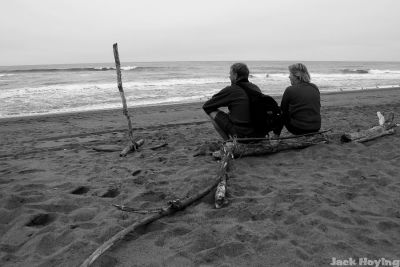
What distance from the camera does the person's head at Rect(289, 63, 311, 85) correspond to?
5.30 metres

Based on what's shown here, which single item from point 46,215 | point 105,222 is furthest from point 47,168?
point 105,222

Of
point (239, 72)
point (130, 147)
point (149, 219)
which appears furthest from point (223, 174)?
point (130, 147)

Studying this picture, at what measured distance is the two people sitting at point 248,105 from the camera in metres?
4.99

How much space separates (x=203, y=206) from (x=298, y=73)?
295cm

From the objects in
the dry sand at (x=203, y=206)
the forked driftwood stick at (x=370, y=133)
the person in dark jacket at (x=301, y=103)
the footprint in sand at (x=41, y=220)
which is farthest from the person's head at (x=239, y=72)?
the footprint in sand at (x=41, y=220)

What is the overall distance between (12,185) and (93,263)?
2.54 m

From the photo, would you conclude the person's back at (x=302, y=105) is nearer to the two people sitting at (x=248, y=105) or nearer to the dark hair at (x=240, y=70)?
the two people sitting at (x=248, y=105)

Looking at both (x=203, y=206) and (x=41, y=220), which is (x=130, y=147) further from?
(x=203, y=206)

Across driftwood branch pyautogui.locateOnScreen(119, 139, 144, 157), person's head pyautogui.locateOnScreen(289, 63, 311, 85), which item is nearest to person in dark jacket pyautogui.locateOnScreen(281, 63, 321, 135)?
person's head pyautogui.locateOnScreen(289, 63, 311, 85)

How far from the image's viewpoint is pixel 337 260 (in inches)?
101

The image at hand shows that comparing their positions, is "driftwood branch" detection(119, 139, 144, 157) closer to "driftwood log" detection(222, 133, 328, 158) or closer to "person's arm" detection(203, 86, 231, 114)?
"person's arm" detection(203, 86, 231, 114)

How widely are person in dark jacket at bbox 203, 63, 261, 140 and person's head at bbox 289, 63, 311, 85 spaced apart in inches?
28.8

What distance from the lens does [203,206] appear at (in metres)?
3.62

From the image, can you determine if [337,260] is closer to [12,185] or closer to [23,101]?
[12,185]
